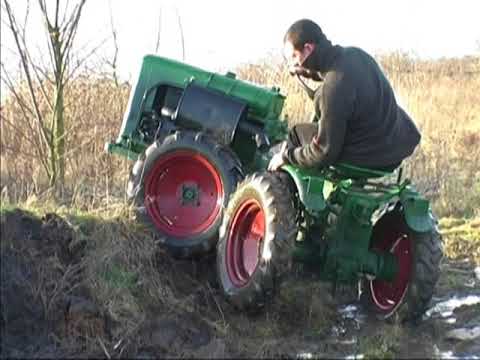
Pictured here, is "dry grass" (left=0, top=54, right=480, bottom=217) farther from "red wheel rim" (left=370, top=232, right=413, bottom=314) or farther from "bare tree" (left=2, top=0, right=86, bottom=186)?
"red wheel rim" (left=370, top=232, right=413, bottom=314)

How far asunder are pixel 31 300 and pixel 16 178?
3675mm

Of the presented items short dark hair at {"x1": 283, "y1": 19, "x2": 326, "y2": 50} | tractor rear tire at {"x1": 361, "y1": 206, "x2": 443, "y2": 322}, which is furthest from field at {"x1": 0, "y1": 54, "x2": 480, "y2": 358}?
short dark hair at {"x1": 283, "y1": 19, "x2": 326, "y2": 50}

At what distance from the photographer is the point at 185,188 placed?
7.25 m

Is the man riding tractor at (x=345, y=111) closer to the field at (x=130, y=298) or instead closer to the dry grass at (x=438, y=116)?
the field at (x=130, y=298)

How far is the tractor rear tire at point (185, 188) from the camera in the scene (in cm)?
695

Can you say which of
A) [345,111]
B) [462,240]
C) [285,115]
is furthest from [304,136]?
[462,240]

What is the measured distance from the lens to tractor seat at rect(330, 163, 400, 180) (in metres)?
6.35

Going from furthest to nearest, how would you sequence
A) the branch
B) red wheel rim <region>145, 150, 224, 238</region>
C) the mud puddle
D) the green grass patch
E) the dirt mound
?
the green grass patch → the branch → red wheel rim <region>145, 150, 224, 238</region> → the mud puddle → the dirt mound

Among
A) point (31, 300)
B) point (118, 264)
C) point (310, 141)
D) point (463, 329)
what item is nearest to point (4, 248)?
point (31, 300)

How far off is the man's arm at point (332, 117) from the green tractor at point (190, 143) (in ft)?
3.48

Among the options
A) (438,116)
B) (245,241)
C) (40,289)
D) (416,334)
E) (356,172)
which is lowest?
(416,334)

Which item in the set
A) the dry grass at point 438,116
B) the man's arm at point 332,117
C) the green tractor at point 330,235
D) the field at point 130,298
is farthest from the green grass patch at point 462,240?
the man's arm at point 332,117

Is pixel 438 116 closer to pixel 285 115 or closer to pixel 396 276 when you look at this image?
pixel 285 115

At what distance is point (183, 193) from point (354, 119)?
1.76 meters
